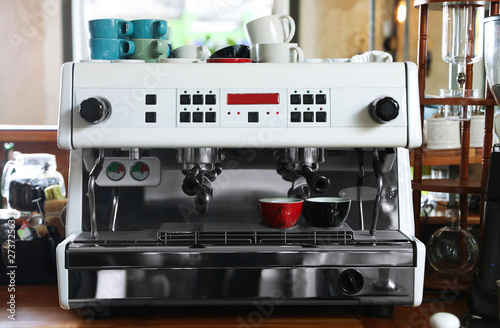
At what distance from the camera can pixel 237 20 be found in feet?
12.4

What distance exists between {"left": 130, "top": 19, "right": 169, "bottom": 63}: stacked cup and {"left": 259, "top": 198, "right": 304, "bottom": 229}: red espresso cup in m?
0.34

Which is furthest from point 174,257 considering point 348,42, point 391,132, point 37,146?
point 348,42

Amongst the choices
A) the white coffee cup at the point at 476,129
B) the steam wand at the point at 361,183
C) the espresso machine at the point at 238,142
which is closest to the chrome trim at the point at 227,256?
the espresso machine at the point at 238,142

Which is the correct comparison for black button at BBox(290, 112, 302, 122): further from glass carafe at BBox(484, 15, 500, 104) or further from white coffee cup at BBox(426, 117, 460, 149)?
white coffee cup at BBox(426, 117, 460, 149)

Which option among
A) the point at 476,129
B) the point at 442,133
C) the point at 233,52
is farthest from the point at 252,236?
the point at 476,129

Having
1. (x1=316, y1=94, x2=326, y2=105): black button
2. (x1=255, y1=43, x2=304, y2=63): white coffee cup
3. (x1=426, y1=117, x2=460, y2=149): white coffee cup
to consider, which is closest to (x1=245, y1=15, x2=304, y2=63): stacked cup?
(x1=255, y1=43, x2=304, y2=63): white coffee cup

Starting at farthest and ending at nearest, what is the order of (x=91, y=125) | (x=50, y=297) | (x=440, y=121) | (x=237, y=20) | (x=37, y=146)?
(x=237, y=20), (x=37, y=146), (x=440, y=121), (x=50, y=297), (x=91, y=125)

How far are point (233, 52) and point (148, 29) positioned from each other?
17cm

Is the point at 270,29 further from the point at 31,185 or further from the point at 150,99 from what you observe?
the point at 31,185

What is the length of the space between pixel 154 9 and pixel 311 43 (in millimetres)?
1041

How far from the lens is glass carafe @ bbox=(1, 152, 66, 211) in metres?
1.24

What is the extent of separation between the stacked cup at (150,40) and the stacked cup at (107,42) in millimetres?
16

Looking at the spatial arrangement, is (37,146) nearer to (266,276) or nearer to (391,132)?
(266,276)

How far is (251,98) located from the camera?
93cm
